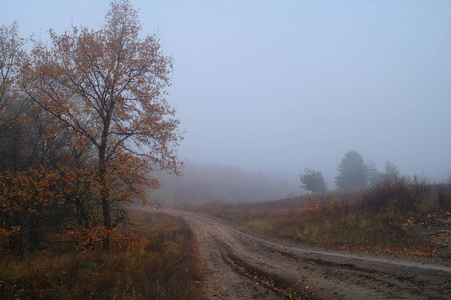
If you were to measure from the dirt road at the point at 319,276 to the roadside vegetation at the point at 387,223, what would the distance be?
176cm

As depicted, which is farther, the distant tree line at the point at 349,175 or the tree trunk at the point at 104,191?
the distant tree line at the point at 349,175

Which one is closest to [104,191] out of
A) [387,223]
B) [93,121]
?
[93,121]

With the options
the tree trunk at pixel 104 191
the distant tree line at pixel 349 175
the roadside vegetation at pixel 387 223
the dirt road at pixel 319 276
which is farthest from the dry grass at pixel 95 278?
the distant tree line at pixel 349 175

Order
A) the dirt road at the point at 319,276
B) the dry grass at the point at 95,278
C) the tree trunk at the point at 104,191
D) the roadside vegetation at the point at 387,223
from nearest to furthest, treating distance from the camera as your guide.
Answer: the dry grass at the point at 95,278 → the dirt road at the point at 319,276 → the tree trunk at the point at 104,191 → the roadside vegetation at the point at 387,223

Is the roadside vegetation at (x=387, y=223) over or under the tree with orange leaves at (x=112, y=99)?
under

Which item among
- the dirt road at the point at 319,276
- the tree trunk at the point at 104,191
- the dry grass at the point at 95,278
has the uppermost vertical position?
the tree trunk at the point at 104,191

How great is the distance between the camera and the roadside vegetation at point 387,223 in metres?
9.71

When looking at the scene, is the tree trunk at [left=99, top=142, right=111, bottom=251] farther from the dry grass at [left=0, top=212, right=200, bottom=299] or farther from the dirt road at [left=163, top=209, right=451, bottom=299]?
the dirt road at [left=163, top=209, right=451, bottom=299]

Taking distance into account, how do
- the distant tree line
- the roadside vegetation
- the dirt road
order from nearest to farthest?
the dirt road < the roadside vegetation < the distant tree line

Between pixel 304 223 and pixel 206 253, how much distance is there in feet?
Answer: 23.6

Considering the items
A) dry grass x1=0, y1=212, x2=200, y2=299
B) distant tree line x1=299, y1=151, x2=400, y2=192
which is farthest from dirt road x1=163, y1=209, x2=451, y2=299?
distant tree line x1=299, y1=151, x2=400, y2=192

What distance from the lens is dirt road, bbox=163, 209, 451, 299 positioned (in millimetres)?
5664

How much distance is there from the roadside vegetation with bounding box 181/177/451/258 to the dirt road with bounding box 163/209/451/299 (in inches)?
69.3

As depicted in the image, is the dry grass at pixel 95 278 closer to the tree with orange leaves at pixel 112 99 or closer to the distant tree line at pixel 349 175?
the tree with orange leaves at pixel 112 99
